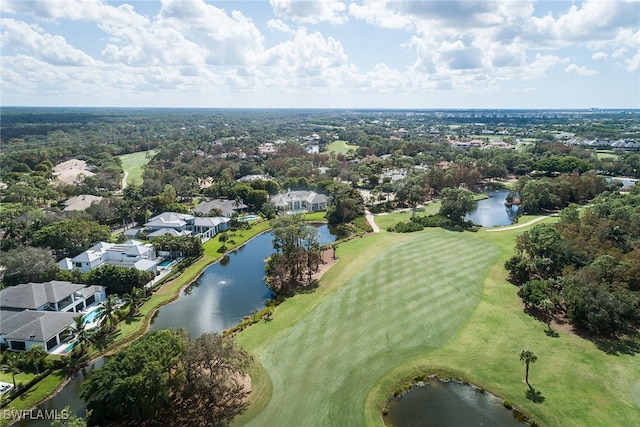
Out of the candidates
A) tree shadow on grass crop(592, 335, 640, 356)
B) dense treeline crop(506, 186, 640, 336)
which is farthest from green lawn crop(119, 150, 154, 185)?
tree shadow on grass crop(592, 335, 640, 356)

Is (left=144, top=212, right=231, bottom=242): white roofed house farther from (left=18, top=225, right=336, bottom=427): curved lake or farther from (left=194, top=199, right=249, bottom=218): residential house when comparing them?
(left=18, top=225, right=336, bottom=427): curved lake

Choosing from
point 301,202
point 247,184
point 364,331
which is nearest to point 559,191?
point 301,202

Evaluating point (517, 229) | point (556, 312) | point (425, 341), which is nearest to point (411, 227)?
point (517, 229)

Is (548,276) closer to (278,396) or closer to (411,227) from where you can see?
(411,227)

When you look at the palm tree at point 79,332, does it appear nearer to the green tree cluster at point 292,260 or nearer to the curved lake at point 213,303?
the curved lake at point 213,303

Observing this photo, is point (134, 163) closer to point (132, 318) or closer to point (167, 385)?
point (132, 318)
